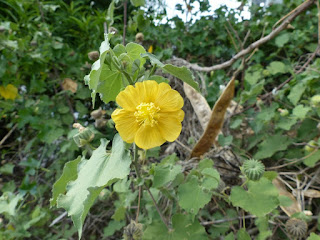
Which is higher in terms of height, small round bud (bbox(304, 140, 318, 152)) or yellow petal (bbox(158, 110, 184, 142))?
yellow petal (bbox(158, 110, 184, 142))

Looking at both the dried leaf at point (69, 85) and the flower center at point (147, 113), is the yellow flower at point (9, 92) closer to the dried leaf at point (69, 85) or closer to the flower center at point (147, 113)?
the dried leaf at point (69, 85)

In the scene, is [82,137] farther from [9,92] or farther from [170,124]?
[9,92]

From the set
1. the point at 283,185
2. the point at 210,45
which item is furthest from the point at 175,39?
the point at 283,185

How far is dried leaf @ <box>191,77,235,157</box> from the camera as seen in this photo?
102cm

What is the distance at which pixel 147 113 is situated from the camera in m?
0.56

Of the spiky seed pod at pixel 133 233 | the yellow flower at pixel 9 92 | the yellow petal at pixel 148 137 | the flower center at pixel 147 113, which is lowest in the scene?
the spiky seed pod at pixel 133 233

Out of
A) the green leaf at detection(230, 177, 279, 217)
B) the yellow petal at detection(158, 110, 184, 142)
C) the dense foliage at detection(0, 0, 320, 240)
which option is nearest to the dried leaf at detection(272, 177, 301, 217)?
the dense foliage at detection(0, 0, 320, 240)

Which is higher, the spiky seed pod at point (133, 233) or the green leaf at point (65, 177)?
the green leaf at point (65, 177)

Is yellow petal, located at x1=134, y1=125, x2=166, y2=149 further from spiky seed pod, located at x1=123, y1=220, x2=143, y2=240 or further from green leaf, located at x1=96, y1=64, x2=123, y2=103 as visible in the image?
spiky seed pod, located at x1=123, y1=220, x2=143, y2=240

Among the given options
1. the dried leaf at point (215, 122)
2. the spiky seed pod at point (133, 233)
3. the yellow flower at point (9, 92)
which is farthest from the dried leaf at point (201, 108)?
the yellow flower at point (9, 92)

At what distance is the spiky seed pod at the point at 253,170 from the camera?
705 mm

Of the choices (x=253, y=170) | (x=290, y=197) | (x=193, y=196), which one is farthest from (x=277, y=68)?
(x=193, y=196)

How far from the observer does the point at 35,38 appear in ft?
4.94

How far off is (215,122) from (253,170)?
1.18 feet
